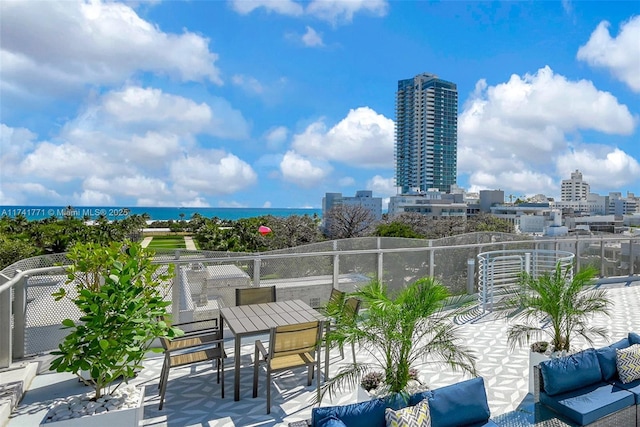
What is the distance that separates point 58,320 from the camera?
514cm

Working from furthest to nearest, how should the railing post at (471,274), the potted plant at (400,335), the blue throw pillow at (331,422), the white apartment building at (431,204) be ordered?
the white apartment building at (431,204), the railing post at (471,274), the potted plant at (400,335), the blue throw pillow at (331,422)

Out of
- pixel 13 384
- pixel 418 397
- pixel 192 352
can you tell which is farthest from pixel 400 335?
pixel 13 384

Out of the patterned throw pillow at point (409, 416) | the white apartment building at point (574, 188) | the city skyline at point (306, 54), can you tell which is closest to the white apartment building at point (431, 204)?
the city skyline at point (306, 54)

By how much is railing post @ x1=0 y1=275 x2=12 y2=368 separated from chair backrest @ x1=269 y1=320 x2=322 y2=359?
327cm

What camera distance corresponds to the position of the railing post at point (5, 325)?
454cm

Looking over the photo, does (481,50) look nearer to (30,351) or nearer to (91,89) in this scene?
(30,351)

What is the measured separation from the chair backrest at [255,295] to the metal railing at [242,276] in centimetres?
50

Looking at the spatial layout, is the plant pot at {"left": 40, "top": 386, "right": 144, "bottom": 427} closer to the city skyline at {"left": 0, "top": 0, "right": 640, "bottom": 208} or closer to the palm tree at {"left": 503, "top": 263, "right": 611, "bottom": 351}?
the palm tree at {"left": 503, "top": 263, "right": 611, "bottom": 351}

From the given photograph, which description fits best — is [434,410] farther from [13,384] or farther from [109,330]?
[13,384]

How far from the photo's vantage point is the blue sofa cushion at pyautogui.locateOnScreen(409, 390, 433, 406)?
281 cm

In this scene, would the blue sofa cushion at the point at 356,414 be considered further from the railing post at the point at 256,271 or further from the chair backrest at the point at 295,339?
the railing post at the point at 256,271

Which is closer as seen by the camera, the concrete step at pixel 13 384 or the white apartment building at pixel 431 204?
the concrete step at pixel 13 384

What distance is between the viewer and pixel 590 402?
10.8 ft

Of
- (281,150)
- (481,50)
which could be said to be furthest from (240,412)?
(281,150)
